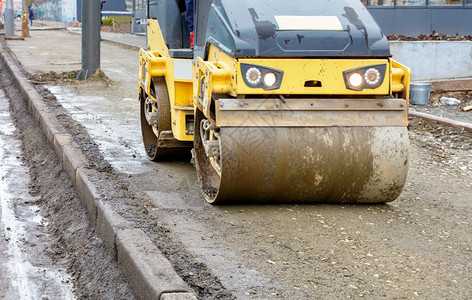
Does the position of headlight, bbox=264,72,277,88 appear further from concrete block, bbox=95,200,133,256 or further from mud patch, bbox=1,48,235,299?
concrete block, bbox=95,200,133,256

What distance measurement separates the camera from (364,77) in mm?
5648

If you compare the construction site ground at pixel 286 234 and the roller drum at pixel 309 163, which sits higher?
the roller drum at pixel 309 163

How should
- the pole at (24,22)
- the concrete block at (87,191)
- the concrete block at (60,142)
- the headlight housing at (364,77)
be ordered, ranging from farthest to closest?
1. the pole at (24,22)
2. the concrete block at (60,142)
3. the concrete block at (87,191)
4. the headlight housing at (364,77)

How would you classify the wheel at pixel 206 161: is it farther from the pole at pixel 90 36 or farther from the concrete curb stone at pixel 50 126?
the pole at pixel 90 36

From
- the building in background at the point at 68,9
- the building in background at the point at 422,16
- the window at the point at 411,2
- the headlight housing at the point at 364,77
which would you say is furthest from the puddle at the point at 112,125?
the building in background at the point at 68,9

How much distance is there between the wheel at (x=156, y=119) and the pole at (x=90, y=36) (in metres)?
7.17

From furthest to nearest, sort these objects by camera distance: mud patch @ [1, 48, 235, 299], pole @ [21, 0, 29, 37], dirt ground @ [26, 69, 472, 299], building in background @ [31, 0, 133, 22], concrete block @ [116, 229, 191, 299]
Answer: building in background @ [31, 0, 133, 22] < pole @ [21, 0, 29, 37] < mud patch @ [1, 48, 235, 299] < dirt ground @ [26, 69, 472, 299] < concrete block @ [116, 229, 191, 299]

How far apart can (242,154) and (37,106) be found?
621 cm

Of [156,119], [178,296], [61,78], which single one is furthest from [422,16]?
[178,296]

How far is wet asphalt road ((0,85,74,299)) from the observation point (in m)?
4.77

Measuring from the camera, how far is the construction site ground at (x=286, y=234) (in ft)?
14.1

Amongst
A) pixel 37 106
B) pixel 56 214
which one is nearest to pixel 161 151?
pixel 56 214

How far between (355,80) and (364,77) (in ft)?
0.23

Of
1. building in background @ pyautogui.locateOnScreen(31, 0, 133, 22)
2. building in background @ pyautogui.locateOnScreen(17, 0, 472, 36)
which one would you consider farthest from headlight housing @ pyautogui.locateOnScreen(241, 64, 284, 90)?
building in background @ pyautogui.locateOnScreen(31, 0, 133, 22)
